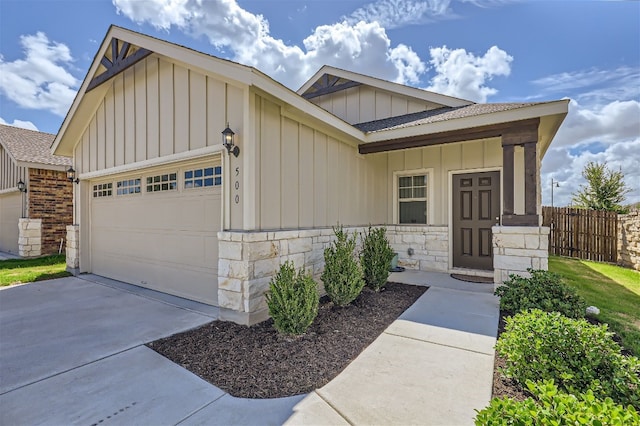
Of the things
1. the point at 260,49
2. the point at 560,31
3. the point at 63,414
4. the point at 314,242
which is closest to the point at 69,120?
the point at 260,49

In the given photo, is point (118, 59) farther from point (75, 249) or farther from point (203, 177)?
point (75, 249)

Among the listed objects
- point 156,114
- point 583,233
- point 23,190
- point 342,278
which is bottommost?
point 342,278

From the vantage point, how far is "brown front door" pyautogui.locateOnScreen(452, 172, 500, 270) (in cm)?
641

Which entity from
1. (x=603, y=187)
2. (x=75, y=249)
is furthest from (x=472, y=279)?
(x=603, y=187)

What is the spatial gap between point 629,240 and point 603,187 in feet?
25.1

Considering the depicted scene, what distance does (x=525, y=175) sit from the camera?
194 inches

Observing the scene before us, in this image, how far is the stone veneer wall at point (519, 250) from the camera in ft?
15.8

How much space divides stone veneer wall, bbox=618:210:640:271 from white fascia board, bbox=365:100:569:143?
5.76m

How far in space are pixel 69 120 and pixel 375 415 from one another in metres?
8.41

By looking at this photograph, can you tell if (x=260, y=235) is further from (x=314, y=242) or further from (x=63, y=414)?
(x=63, y=414)

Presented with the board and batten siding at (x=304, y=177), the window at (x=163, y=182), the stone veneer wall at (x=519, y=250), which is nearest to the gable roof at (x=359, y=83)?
the board and batten siding at (x=304, y=177)

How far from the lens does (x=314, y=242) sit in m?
5.09

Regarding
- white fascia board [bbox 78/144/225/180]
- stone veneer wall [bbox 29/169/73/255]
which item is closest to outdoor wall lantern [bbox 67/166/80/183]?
white fascia board [bbox 78/144/225/180]

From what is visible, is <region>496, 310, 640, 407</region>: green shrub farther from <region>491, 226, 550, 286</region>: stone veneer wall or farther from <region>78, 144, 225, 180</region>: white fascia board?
<region>78, 144, 225, 180</region>: white fascia board
